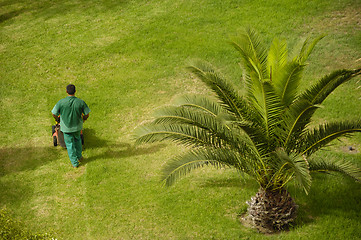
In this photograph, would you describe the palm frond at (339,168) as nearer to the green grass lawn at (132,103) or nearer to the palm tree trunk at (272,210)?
the green grass lawn at (132,103)

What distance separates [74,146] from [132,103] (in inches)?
127

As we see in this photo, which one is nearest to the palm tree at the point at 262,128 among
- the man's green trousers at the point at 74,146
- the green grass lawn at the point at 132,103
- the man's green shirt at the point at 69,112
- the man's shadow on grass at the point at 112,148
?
the green grass lawn at the point at 132,103

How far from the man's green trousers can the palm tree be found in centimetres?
297

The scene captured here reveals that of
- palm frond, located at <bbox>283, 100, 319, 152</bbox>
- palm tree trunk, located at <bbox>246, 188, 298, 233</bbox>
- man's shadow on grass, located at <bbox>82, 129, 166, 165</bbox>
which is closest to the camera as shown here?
palm frond, located at <bbox>283, 100, 319, 152</bbox>

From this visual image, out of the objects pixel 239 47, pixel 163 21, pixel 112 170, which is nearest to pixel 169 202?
pixel 112 170

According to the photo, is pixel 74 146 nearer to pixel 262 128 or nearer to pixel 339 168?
pixel 262 128

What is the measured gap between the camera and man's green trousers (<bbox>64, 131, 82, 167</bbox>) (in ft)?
37.0

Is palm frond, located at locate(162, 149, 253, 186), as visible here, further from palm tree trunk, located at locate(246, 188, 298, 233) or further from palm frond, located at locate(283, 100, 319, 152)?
palm frond, located at locate(283, 100, 319, 152)

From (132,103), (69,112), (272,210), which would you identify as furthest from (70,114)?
(272,210)

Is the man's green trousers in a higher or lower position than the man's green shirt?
lower

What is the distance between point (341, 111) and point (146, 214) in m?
6.50

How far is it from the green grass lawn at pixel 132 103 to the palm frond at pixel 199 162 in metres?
1.52

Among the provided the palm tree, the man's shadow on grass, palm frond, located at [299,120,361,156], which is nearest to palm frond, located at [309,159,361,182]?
the palm tree

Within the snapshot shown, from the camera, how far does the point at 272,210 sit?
909 centimetres
